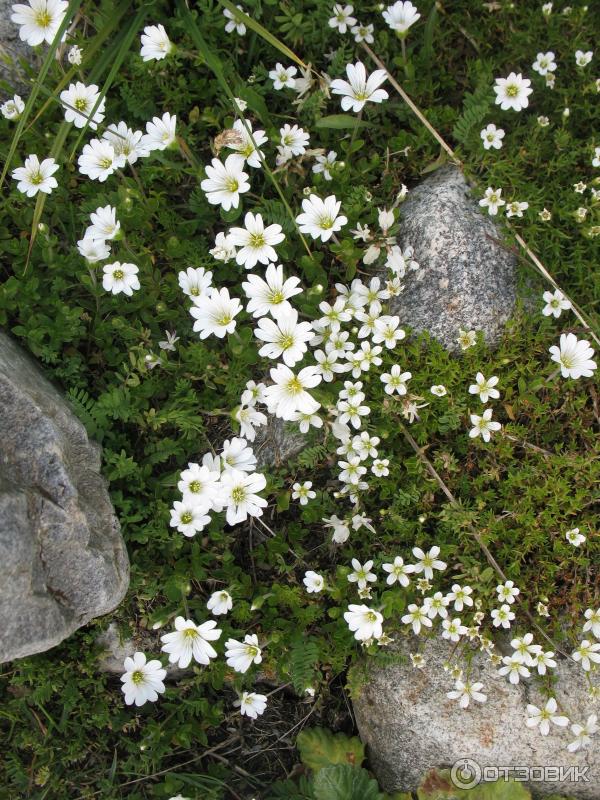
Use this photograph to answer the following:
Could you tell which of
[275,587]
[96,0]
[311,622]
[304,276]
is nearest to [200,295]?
[304,276]

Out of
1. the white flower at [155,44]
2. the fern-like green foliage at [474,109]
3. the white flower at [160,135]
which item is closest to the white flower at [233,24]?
the white flower at [155,44]

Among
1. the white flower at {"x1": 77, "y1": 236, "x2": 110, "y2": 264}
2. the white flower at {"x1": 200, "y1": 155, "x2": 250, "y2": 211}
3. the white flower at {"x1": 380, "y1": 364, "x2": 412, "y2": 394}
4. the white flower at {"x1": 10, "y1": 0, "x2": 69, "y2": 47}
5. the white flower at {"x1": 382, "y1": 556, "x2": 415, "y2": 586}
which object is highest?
the white flower at {"x1": 10, "y1": 0, "x2": 69, "y2": 47}

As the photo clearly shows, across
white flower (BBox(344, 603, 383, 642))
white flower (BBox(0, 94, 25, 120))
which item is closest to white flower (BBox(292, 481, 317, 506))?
white flower (BBox(344, 603, 383, 642))

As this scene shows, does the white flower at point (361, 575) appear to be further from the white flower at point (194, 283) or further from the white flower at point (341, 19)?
the white flower at point (341, 19)

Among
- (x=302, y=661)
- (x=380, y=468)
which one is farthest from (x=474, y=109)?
(x=302, y=661)

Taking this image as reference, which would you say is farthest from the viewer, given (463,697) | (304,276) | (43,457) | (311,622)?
(304,276)

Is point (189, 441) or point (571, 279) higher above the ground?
point (189, 441)

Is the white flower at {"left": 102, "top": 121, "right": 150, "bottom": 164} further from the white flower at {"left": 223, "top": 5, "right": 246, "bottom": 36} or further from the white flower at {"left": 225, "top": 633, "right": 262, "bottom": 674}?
the white flower at {"left": 225, "top": 633, "right": 262, "bottom": 674}

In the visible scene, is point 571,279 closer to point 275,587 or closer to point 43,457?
point 275,587
